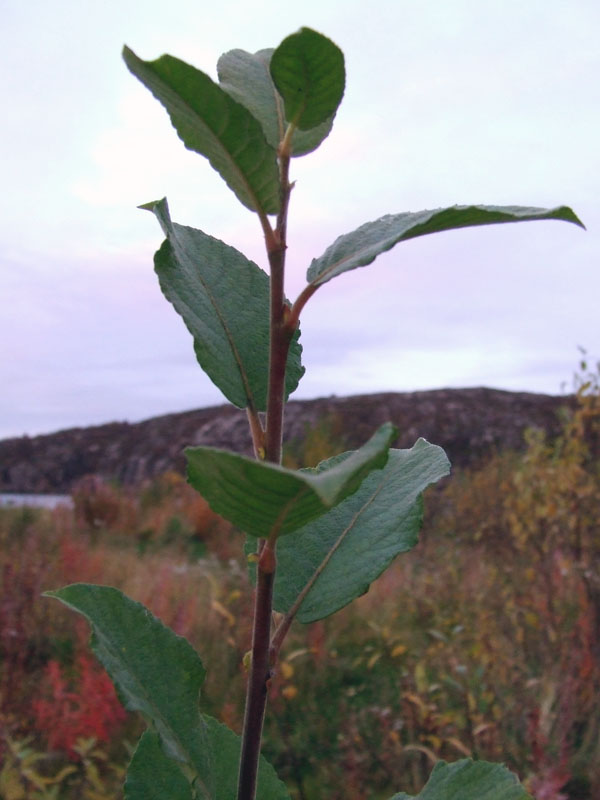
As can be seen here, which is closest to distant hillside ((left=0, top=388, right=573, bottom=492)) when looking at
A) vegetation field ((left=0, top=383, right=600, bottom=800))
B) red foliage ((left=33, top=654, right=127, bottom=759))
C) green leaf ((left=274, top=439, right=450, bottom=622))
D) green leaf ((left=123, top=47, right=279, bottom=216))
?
vegetation field ((left=0, top=383, right=600, bottom=800))

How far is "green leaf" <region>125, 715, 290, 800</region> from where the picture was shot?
1.80 ft

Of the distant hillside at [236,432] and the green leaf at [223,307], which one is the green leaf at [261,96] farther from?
the distant hillside at [236,432]

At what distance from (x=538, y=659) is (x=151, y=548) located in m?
4.89

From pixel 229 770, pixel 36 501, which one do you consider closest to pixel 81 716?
pixel 229 770

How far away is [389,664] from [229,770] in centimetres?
410

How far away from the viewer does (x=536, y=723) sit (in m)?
2.56

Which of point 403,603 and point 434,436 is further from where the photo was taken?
point 434,436

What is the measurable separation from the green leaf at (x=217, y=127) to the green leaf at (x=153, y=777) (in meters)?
0.39

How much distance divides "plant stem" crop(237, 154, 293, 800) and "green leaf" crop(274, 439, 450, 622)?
0.05m

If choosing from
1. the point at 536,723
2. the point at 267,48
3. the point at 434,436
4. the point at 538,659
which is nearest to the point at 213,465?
the point at 267,48

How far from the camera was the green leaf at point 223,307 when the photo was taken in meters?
0.55

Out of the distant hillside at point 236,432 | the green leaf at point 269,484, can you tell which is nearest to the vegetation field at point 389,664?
the green leaf at point 269,484

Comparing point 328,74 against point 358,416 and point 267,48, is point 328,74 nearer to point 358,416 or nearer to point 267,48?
point 267,48

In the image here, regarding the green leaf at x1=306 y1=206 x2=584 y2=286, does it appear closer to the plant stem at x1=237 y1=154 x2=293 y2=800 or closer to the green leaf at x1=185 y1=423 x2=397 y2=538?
the plant stem at x1=237 y1=154 x2=293 y2=800
